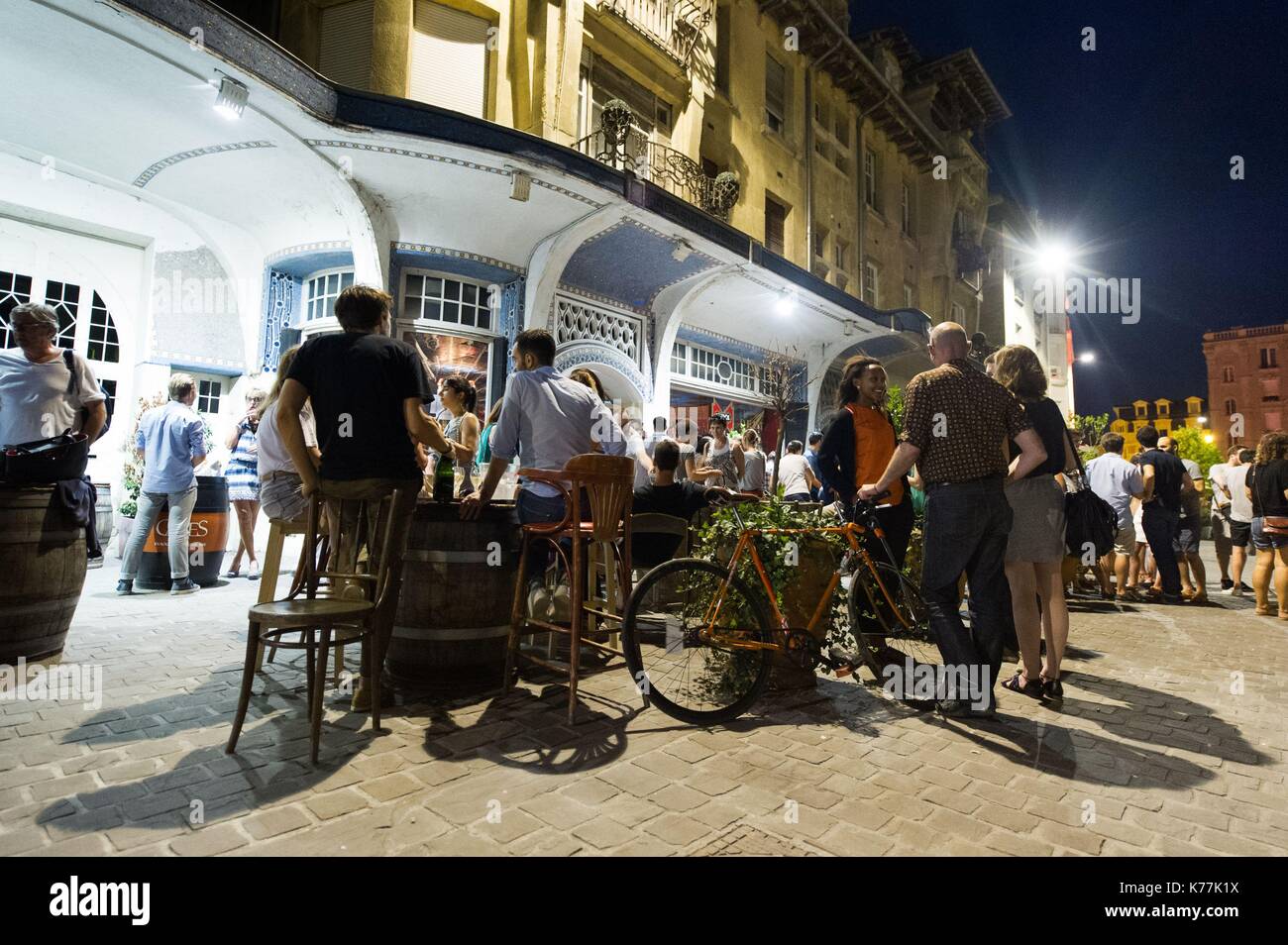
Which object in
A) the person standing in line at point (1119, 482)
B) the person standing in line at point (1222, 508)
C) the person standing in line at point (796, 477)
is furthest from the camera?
the person standing in line at point (1222, 508)

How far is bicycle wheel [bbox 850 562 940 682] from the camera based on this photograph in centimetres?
390

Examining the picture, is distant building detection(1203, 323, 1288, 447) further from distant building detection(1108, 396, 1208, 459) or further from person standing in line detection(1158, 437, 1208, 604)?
person standing in line detection(1158, 437, 1208, 604)

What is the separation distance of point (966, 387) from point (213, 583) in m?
7.78

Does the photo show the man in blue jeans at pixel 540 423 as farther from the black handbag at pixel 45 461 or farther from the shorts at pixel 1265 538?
the shorts at pixel 1265 538

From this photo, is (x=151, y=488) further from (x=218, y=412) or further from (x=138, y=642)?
(x=218, y=412)

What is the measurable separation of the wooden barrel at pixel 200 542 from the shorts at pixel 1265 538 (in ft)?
37.8

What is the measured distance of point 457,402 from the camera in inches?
237

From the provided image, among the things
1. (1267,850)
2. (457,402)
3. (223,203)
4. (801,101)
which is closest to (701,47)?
(801,101)

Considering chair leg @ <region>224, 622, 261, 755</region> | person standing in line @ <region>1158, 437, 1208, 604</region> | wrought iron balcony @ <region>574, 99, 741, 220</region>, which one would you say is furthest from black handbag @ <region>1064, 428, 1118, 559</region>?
wrought iron balcony @ <region>574, 99, 741, 220</region>

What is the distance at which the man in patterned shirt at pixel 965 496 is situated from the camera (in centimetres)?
352

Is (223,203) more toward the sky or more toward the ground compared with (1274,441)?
more toward the sky

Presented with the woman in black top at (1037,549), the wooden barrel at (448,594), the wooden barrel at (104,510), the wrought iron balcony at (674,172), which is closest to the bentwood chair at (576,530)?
the wooden barrel at (448,594)

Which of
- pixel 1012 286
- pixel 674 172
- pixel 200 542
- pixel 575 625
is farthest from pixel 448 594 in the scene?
pixel 1012 286

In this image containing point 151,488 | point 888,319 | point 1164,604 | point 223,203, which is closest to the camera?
point 151,488
